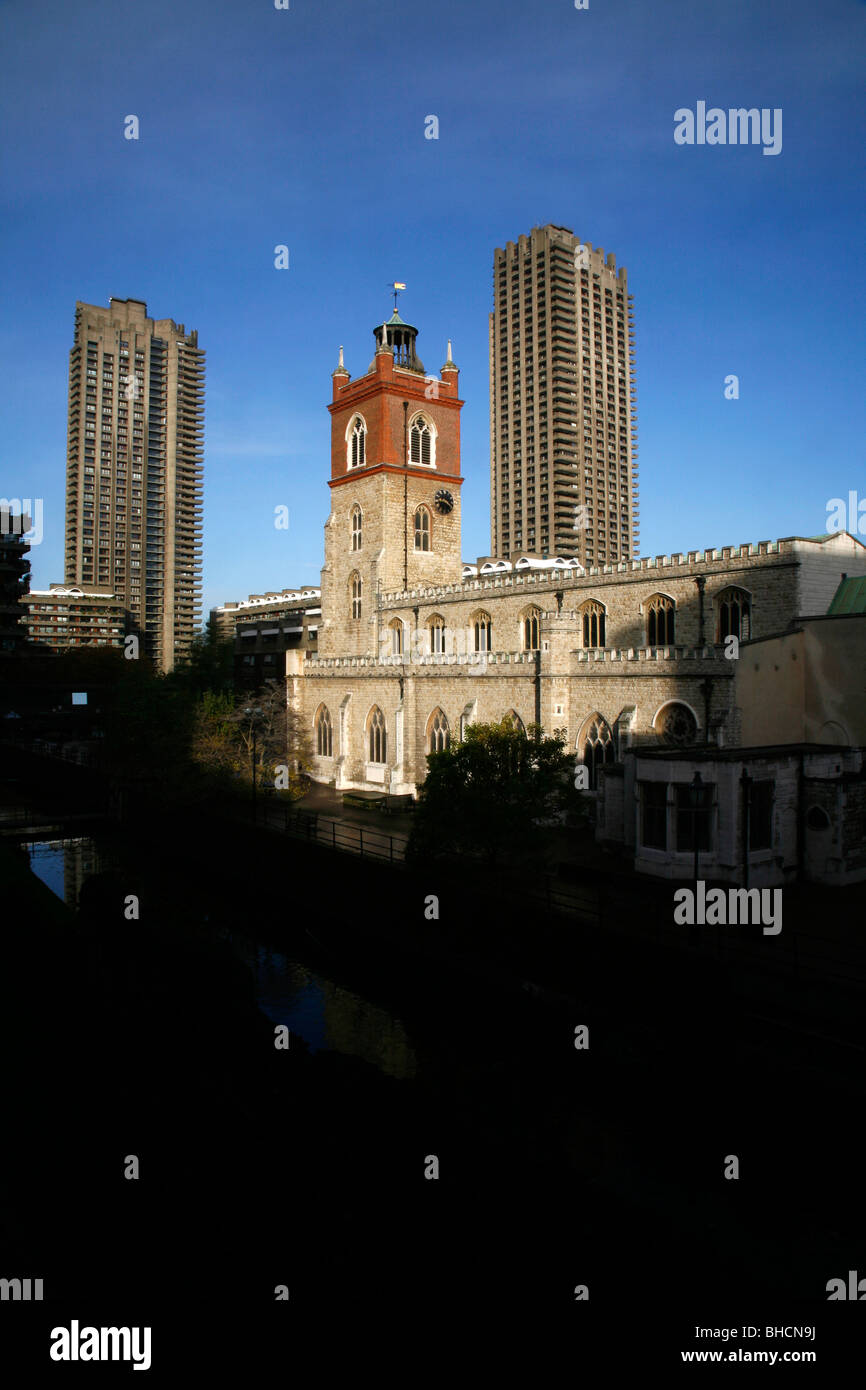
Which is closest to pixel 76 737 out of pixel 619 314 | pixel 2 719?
pixel 2 719

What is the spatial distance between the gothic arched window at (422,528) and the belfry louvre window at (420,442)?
3451 mm

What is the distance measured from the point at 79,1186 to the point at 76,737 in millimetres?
81138

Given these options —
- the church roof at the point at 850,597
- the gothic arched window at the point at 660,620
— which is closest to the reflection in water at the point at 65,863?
the gothic arched window at the point at 660,620

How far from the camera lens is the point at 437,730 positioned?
4375 centimetres

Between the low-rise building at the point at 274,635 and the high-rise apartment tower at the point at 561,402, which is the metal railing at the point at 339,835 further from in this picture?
the high-rise apartment tower at the point at 561,402

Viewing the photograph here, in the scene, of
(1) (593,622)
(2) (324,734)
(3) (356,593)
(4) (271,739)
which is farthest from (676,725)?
(3) (356,593)

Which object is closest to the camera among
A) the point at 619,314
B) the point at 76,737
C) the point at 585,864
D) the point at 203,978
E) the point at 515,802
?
the point at 203,978

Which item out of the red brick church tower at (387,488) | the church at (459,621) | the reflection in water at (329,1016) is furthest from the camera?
the red brick church tower at (387,488)

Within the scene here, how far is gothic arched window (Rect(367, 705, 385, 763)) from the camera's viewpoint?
47.6 metres

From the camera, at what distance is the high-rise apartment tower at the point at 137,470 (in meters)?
128

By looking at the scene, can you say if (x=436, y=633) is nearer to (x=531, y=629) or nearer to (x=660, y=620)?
(x=531, y=629)

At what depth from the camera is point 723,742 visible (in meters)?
30.7
